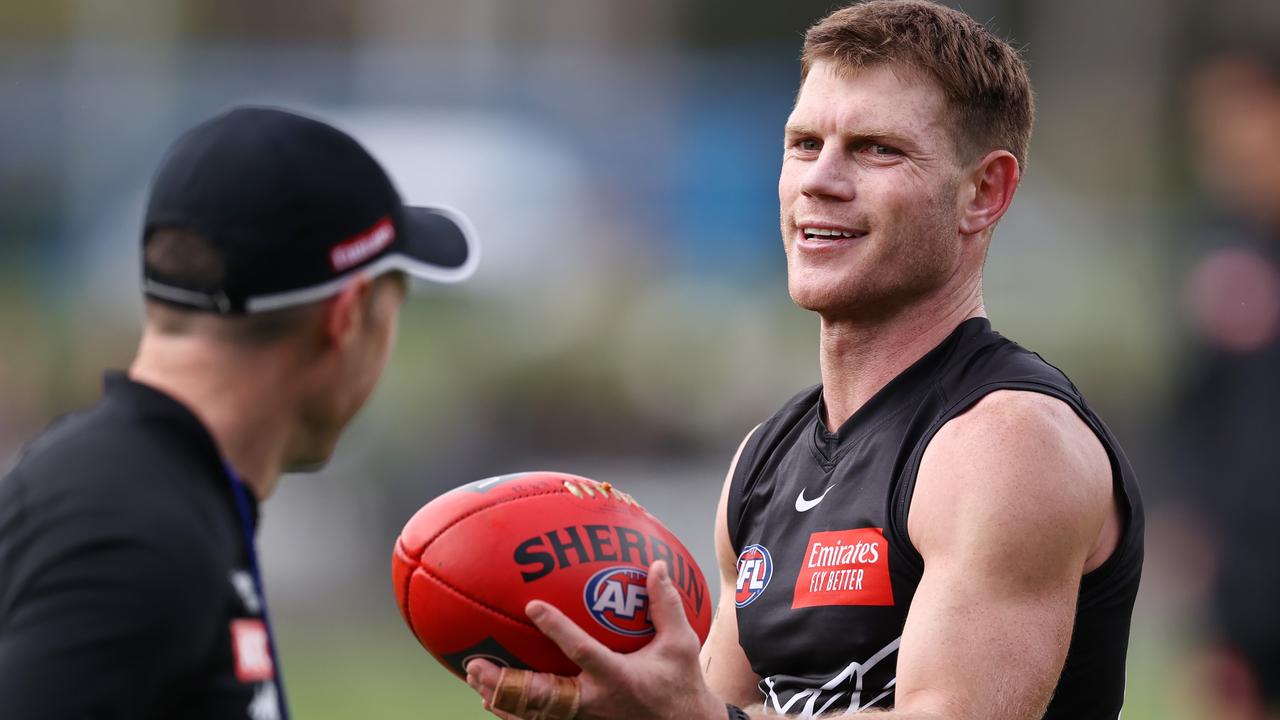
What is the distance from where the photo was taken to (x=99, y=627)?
2.61 meters

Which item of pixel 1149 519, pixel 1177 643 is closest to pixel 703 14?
pixel 1149 519

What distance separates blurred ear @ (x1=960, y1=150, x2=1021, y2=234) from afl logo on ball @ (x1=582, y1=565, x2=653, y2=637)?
127 centimetres

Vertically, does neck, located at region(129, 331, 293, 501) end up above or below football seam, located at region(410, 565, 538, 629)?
above

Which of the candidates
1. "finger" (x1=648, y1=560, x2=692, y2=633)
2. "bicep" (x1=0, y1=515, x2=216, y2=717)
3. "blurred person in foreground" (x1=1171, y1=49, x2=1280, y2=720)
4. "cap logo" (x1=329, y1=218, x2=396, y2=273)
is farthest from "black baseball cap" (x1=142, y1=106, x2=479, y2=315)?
"blurred person in foreground" (x1=1171, y1=49, x2=1280, y2=720)

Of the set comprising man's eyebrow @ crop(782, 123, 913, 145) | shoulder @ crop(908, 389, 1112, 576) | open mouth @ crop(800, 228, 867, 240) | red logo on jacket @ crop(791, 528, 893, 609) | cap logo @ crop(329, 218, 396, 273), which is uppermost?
man's eyebrow @ crop(782, 123, 913, 145)

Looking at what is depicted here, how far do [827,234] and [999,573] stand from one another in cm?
108

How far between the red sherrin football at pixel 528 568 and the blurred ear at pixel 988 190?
3.63 ft

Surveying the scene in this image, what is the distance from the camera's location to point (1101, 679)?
3.90 metres

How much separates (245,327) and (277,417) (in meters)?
0.19

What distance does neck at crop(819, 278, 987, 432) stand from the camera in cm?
420

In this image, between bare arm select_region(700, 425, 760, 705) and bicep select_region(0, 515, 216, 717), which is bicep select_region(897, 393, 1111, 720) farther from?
bicep select_region(0, 515, 216, 717)

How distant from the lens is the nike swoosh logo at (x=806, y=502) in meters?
4.07

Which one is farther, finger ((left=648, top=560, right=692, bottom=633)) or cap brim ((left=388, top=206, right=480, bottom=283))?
finger ((left=648, top=560, right=692, bottom=633))

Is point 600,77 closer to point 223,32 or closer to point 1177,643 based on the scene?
point 223,32
